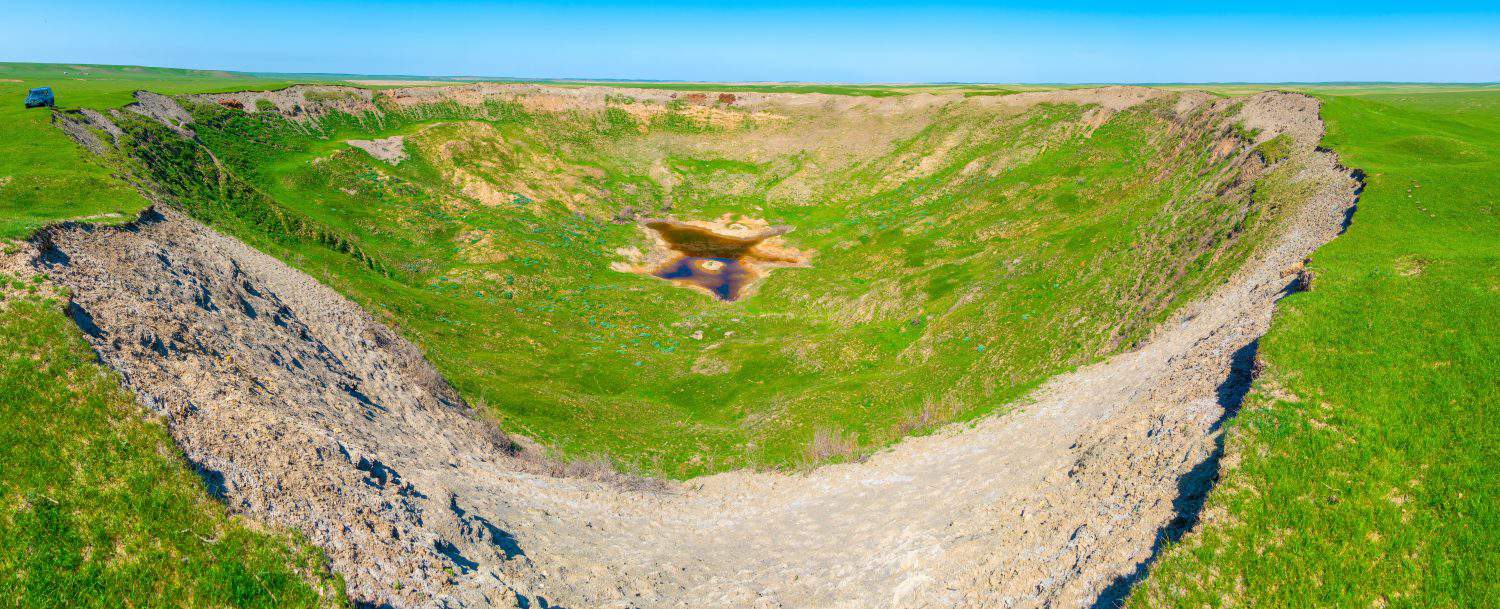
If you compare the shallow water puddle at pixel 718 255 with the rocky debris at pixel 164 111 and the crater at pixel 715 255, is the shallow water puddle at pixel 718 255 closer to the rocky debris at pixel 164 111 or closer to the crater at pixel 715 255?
the crater at pixel 715 255

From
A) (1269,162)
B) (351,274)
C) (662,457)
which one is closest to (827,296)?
(662,457)

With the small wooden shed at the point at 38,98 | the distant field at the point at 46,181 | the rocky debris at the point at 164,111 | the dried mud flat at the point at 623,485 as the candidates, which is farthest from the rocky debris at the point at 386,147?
the dried mud flat at the point at 623,485

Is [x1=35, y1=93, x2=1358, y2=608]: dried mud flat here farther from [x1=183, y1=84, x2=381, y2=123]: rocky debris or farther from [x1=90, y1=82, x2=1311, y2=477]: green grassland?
[x1=183, y1=84, x2=381, y2=123]: rocky debris

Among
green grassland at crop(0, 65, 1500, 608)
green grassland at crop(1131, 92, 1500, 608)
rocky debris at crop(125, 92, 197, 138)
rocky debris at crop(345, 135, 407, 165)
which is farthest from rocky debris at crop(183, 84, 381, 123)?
green grassland at crop(1131, 92, 1500, 608)

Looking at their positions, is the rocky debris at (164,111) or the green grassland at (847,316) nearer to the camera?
the green grassland at (847,316)

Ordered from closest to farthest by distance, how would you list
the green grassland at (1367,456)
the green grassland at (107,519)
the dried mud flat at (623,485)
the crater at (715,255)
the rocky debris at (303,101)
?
the green grassland at (1367,456), the green grassland at (107,519), the dried mud flat at (623,485), the crater at (715,255), the rocky debris at (303,101)

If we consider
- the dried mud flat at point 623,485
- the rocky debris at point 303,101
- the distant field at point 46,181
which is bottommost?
the dried mud flat at point 623,485
